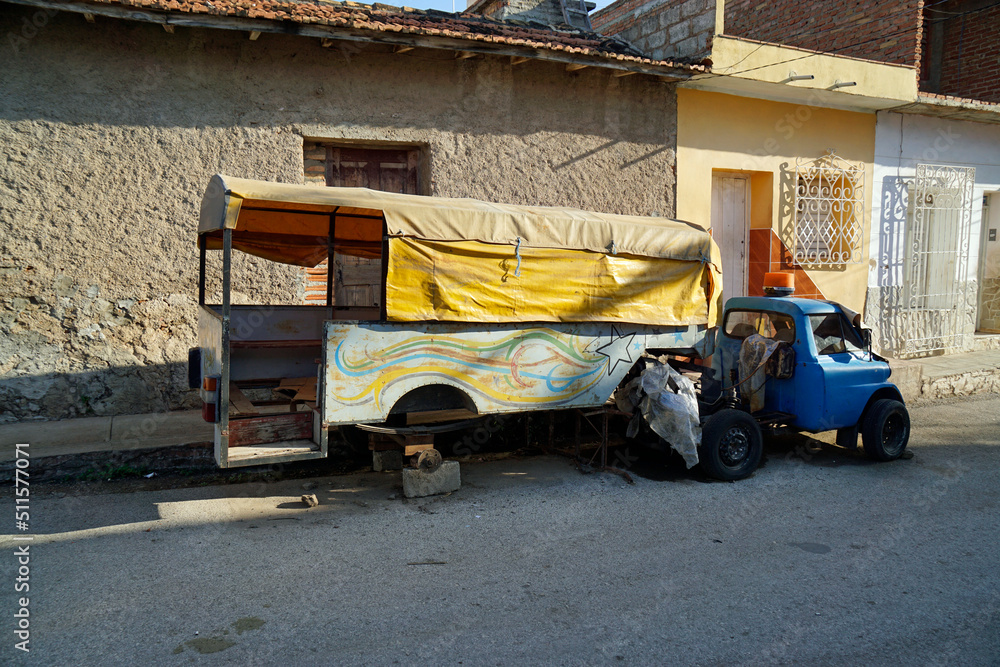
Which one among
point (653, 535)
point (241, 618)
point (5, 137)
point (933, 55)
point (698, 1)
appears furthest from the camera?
point (933, 55)

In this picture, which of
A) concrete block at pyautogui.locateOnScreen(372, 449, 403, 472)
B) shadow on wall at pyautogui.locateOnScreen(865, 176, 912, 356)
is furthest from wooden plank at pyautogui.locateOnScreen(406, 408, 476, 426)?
shadow on wall at pyautogui.locateOnScreen(865, 176, 912, 356)

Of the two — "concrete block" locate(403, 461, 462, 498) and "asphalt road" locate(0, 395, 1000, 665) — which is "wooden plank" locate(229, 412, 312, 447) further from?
"concrete block" locate(403, 461, 462, 498)

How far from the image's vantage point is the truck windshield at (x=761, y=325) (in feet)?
22.8

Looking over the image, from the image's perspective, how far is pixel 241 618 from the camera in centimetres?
374

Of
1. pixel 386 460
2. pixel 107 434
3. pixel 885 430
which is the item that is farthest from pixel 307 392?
pixel 885 430

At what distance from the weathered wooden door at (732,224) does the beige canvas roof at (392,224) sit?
16.3 ft

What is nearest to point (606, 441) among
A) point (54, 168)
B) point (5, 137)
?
point (54, 168)

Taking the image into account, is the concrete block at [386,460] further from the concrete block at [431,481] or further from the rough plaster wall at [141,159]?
the rough plaster wall at [141,159]

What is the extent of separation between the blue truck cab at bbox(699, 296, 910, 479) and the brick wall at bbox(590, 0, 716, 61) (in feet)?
16.0

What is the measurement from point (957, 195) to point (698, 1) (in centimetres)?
641

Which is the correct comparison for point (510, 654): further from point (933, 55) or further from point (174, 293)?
point (933, 55)

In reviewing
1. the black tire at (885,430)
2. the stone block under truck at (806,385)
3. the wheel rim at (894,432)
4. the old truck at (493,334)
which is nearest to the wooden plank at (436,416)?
the old truck at (493,334)

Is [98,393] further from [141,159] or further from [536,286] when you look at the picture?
[536,286]

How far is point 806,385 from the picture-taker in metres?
6.75
